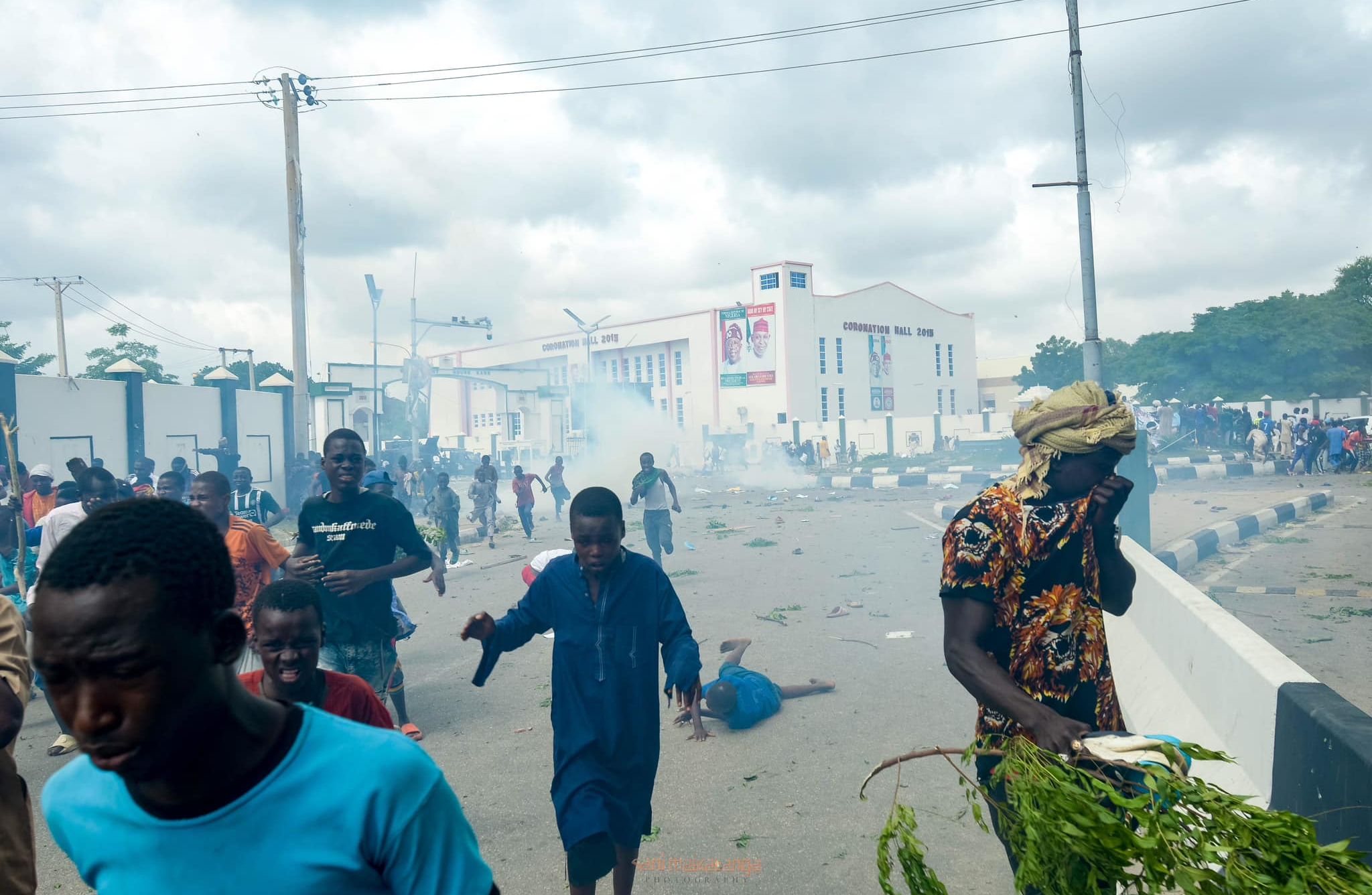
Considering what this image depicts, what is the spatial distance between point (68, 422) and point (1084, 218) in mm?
18982

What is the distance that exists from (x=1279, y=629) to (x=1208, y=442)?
32562 millimetres

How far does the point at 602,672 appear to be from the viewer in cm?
356

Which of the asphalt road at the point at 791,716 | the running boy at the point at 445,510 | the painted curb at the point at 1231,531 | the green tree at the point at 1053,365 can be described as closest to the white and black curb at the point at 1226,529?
the painted curb at the point at 1231,531

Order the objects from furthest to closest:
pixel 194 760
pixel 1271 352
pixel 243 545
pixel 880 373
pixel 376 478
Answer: pixel 880 373
pixel 1271 352
pixel 376 478
pixel 243 545
pixel 194 760

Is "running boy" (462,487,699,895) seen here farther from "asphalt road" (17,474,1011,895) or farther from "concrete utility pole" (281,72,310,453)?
"concrete utility pole" (281,72,310,453)

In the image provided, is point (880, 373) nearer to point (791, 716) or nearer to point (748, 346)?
point (748, 346)

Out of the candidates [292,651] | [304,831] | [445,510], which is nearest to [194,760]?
[304,831]

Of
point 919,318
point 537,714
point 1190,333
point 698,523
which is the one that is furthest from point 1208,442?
point 537,714

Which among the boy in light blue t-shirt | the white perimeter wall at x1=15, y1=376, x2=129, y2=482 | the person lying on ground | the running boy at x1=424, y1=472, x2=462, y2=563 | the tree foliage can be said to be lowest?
the person lying on ground

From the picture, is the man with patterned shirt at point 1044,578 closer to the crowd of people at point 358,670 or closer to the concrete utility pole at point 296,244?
the crowd of people at point 358,670

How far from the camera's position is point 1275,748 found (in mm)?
3463

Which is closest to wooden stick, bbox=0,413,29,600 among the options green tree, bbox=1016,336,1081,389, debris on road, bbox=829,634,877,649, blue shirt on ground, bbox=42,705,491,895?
debris on road, bbox=829,634,877,649

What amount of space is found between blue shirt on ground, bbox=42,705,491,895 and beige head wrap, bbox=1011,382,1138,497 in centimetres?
193

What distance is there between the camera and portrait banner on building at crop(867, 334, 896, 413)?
62.3 m
